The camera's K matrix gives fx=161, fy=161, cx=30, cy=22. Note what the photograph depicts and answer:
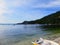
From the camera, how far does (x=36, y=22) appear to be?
131375 millimetres

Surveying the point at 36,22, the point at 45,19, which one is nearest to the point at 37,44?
the point at 45,19

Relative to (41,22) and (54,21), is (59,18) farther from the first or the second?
(41,22)

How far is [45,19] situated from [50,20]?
291 inches

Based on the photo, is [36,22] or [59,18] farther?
[36,22]

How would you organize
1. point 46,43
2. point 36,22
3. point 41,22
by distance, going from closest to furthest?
→ 1. point 46,43
2. point 41,22
3. point 36,22

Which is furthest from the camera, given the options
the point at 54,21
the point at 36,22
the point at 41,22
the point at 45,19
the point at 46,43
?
the point at 36,22

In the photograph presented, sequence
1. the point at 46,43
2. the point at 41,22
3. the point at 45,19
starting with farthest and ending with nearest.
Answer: the point at 41,22 < the point at 45,19 < the point at 46,43

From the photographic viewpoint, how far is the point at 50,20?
10444cm

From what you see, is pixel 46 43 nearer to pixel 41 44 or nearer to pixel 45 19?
pixel 41 44

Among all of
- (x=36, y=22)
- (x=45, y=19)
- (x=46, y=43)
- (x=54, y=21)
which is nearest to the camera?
(x=46, y=43)

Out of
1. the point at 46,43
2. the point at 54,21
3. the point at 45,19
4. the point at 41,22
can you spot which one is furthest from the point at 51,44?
the point at 41,22

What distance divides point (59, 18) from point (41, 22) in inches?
885

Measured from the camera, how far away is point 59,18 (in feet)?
330

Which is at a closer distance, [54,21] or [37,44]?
[37,44]
